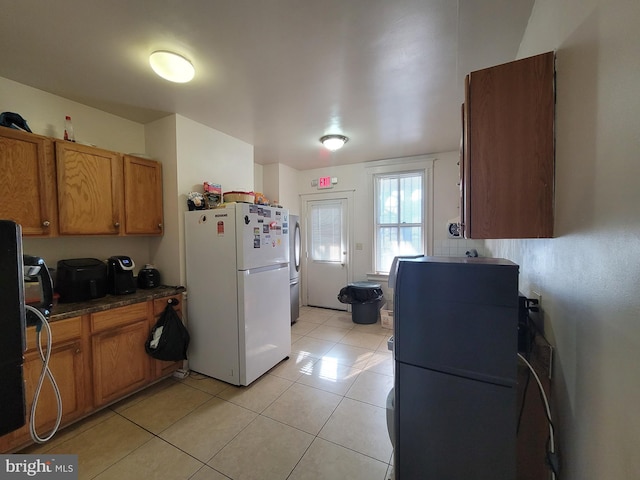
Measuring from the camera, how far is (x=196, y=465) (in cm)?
154

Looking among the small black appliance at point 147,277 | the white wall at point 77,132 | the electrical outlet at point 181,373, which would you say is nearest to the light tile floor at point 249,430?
the electrical outlet at point 181,373

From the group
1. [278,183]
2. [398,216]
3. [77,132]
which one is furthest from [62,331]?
[398,216]

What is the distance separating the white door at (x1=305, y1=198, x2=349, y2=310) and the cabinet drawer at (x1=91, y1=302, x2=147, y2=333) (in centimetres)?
289

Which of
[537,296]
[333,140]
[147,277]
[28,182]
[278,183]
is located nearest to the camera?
[537,296]

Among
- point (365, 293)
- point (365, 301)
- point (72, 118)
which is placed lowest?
point (365, 301)

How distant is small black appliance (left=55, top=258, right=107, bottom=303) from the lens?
1.97 meters

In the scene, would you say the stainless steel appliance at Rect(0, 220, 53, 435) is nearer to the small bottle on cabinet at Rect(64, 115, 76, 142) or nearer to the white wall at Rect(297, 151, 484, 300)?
the small bottle on cabinet at Rect(64, 115, 76, 142)

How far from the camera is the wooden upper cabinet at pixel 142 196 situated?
235cm

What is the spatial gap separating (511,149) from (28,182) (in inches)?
115

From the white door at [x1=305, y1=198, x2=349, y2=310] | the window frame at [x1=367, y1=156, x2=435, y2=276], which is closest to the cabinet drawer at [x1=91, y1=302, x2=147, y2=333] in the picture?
the white door at [x1=305, y1=198, x2=349, y2=310]

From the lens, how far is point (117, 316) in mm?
2061

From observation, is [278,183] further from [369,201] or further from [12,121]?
[12,121]

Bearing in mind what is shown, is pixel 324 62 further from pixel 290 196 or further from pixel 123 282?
pixel 290 196

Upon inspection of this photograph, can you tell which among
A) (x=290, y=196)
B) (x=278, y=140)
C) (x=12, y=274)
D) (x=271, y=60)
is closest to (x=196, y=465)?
(x=12, y=274)
